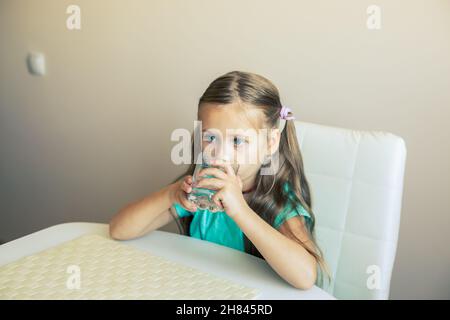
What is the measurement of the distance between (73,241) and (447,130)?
108cm

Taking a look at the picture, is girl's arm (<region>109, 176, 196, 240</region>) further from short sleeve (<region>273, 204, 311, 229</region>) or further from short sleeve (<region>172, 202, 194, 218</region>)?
short sleeve (<region>273, 204, 311, 229</region>)

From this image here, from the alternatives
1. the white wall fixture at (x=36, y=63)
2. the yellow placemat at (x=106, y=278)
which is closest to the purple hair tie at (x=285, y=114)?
the yellow placemat at (x=106, y=278)

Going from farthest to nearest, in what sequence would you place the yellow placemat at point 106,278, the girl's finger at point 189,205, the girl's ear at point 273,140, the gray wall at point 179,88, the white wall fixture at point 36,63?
the white wall fixture at point 36,63, the gray wall at point 179,88, the girl's ear at point 273,140, the girl's finger at point 189,205, the yellow placemat at point 106,278

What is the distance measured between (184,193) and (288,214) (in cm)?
24

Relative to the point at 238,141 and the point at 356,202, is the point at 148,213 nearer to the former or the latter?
the point at 238,141

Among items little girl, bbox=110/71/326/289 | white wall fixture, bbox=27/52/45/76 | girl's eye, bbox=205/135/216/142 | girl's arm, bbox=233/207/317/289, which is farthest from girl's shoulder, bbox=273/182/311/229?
white wall fixture, bbox=27/52/45/76

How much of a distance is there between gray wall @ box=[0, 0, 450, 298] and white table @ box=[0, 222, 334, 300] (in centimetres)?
75

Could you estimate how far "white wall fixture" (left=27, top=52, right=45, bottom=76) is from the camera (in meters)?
2.30

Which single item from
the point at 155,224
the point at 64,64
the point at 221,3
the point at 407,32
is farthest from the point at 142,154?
the point at 407,32

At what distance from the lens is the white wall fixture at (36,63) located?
90.5 inches

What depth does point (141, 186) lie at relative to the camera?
7.02 ft

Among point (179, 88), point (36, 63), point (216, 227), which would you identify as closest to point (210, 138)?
point (216, 227)

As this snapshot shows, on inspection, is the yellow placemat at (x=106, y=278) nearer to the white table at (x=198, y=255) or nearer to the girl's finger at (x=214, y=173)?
the white table at (x=198, y=255)

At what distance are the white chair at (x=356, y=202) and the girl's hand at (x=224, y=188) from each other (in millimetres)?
307
